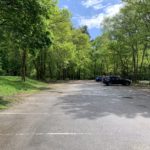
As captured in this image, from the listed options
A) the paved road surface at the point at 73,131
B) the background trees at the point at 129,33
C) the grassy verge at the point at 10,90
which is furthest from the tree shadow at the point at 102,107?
the background trees at the point at 129,33

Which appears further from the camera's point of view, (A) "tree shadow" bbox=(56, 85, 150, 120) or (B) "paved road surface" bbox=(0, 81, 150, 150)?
(A) "tree shadow" bbox=(56, 85, 150, 120)

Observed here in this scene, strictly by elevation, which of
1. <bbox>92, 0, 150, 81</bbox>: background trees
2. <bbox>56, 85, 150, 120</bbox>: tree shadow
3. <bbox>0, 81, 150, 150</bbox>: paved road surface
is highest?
<bbox>92, 0, 150, 81</bbox>: background trees

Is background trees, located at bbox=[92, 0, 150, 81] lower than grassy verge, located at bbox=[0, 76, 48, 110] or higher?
higher

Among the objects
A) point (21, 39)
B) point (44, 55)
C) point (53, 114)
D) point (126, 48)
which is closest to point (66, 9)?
point (44, 55)

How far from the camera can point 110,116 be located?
13992 mm

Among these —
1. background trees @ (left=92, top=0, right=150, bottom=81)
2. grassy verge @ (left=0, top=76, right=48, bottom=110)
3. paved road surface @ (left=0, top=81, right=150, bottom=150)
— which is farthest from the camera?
background trees @ (left=92, top=0, right=150, bottom=81)

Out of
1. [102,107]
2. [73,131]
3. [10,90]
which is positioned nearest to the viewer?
[73,131]

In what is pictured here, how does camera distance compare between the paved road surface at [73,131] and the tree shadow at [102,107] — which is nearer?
the paved road surface at [73,131]

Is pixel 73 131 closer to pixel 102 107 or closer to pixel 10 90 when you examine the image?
pixel 102 107

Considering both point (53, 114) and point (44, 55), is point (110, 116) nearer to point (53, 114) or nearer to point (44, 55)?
point (53, 114)

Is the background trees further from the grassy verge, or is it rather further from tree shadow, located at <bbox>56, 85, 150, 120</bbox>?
tree shadow, located at <bbox>56, 85, 150, 120</bbox>

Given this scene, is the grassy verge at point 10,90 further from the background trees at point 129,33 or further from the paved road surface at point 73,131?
the background trees at point 129,33

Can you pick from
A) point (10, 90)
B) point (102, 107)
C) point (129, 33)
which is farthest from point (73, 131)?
point (129, 33)

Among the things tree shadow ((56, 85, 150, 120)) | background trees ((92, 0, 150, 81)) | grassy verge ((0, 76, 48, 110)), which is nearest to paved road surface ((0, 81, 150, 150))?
tree shadow ((56, 85, 150, 120))
